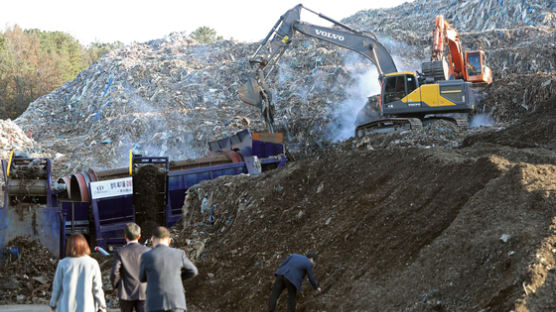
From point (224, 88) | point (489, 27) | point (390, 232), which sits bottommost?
point (390, 232)

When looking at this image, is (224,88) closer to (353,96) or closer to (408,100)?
(353,96)

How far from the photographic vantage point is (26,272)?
11.6 m

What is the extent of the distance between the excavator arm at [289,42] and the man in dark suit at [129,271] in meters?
12.4

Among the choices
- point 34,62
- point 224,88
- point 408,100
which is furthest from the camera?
point 34,62

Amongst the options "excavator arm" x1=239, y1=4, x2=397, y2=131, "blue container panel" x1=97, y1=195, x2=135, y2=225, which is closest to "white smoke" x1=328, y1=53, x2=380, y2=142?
"excavator arm" x1=239, y1=4, x2=397, y2=131

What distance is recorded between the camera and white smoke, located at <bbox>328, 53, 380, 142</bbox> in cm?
2178

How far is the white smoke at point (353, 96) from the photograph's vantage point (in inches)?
858

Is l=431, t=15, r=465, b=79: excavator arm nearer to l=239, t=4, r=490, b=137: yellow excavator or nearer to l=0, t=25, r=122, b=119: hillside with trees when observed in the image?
l=239, t=4, r=490, b=137: yellow excavator

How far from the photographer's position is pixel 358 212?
31.3ft

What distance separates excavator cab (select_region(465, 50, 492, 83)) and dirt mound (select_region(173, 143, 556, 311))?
9.39 m

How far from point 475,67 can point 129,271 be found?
17.1 meters

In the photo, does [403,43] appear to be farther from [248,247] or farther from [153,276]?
[153,276]

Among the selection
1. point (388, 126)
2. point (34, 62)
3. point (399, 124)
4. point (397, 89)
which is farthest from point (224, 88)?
point (34, 62)

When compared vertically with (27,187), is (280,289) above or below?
below
